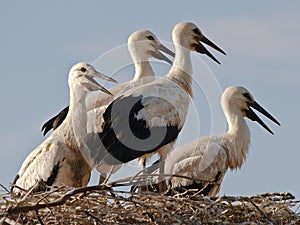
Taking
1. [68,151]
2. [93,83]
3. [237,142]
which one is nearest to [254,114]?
[237,142]

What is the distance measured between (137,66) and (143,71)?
0.33 feet

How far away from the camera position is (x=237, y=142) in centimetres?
1255

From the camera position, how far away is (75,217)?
810cm

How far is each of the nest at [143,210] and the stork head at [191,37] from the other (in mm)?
4423

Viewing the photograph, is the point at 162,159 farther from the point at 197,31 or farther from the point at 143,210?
the point at 143,210

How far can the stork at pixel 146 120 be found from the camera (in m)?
11.8

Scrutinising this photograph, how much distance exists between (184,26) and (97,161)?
7.72 ft

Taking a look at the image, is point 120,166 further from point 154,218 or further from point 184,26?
point 154,218

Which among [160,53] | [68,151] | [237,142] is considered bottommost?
[68,151]

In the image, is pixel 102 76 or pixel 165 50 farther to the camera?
pixel 165 50

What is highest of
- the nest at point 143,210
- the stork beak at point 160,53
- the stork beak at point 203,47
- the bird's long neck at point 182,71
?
the stork beak at point 203,47

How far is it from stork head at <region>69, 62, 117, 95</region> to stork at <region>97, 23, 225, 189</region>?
434mm

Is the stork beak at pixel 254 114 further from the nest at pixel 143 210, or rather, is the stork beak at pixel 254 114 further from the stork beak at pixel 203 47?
the nest at pixel 143 210

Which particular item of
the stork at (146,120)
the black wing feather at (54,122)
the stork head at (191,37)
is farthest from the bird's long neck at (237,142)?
the black wing feather at (54,122)
